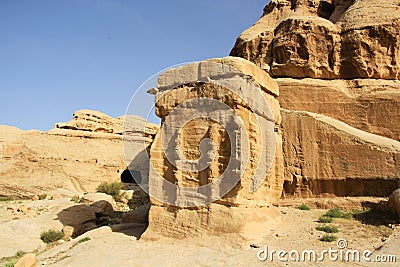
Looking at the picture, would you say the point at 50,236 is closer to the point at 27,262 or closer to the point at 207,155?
the point at 27,262

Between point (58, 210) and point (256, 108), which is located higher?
point (256, 108)

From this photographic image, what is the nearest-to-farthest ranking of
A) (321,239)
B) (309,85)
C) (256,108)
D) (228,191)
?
1. (321,239)
2. (228,191)
3. (256,108)
4. (309,85)

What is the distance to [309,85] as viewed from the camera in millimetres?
12805

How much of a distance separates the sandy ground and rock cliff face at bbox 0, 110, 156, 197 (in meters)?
9.93

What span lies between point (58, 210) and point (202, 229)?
26.1 feet

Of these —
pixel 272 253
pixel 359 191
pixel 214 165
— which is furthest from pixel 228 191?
pixel 359 191

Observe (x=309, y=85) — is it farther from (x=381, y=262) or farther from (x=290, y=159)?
(x=381, y=262)

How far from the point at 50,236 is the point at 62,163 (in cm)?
878

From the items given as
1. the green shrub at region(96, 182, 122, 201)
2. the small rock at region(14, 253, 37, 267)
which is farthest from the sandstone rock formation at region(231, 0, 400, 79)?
the small rock at region(14, 253, 37, 267)

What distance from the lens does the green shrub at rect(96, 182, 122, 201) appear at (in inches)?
698

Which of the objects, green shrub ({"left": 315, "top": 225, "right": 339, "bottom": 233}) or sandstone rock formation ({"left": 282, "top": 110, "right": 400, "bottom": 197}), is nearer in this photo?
green shrub ({"left": 315, "top": 225, "right": 339, "bottom": 233})
